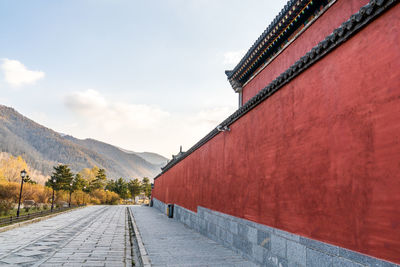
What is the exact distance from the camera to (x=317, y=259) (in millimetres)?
3938

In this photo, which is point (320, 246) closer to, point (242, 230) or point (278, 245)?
point (278, 245)

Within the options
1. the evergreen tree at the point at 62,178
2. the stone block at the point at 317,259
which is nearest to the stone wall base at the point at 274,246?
the stone block at the point at 317,259

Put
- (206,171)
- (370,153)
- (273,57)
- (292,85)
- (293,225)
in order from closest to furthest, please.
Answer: (370,153) → (293,225) → (292,85) → (273,57) → (206,171)

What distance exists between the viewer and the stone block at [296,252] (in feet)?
14.0

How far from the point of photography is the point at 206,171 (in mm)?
10711

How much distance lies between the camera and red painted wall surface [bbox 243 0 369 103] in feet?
20.1

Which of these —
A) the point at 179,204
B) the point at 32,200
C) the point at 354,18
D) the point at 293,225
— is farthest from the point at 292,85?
the point at 32,200

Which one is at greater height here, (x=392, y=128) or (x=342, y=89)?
(x=342, y=89)

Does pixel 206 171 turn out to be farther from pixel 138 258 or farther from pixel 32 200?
pixel 32 200

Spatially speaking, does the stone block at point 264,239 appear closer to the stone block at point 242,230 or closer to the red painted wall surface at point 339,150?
the red painted wall surface at point 339,150

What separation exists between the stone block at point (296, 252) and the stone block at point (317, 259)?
11cm

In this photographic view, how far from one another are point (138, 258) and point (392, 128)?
250 inches

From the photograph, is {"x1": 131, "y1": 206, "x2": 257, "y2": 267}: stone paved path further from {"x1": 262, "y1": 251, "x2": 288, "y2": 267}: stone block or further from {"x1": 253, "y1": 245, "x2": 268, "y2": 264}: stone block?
{"x1": 262, "y1": 251, "x2": 288, "y2": 267}: stone block

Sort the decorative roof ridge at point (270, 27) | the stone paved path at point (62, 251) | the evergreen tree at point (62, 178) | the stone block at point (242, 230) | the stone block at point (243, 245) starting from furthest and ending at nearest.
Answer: the evergreen tree at point (62, 178) → the decorative roof ridge at point (270, 27) → the stone block at point (242, 230) → the stone block at point (243, 245) → the stone paved path at point (62, 251)
